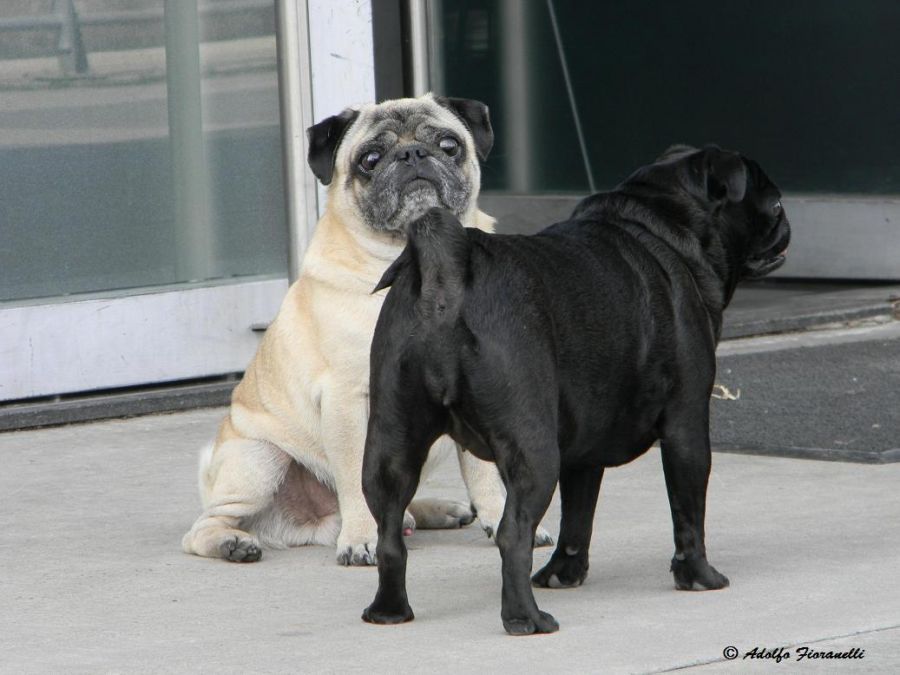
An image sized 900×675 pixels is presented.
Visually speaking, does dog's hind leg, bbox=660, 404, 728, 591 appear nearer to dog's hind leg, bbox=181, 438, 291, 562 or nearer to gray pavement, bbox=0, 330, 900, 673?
gray pavement, bbox=0, 330, 900, 673

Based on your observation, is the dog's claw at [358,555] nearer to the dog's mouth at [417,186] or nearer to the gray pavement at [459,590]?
the gray pavement at [459,590]

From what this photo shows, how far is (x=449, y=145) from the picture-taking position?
532 centimetres

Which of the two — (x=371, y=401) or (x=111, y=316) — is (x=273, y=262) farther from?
(x=371, y=401)

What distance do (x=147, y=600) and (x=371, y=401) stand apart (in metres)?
1.02

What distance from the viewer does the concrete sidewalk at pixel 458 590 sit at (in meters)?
3.92

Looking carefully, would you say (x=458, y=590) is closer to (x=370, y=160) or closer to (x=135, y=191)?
(x=370, y=160)

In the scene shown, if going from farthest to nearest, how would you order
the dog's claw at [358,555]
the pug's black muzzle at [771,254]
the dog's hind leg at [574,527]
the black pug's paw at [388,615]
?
1. the dog's claw at [358,555]
2. the pug's black muzzle at [771,254]
3. the dog's hind leg at [574,527]
4. the black pug's paw at [388,615]

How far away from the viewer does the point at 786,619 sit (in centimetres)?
412

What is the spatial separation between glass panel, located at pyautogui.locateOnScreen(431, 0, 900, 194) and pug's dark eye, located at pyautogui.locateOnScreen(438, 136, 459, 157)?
22.1 ft

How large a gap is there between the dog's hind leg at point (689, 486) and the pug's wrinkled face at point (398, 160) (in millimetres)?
1229

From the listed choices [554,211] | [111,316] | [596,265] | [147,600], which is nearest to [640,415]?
[596,265]

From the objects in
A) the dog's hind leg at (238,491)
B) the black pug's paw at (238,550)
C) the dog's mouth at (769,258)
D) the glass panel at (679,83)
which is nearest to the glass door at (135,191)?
the dog's hind leg at (238,491)

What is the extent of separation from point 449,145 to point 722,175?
3.40ft

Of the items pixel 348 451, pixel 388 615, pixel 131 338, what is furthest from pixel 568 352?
pixel 131 338
